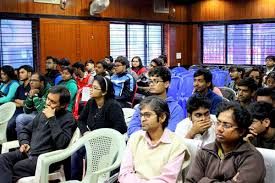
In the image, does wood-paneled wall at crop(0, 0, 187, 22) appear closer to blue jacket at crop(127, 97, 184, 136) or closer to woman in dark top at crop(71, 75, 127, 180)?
woman in dark top at crop(71, 75, 127, 180)

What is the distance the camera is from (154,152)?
2.40 metres

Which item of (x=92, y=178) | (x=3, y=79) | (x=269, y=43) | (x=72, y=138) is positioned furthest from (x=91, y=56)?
(x=92, y=178)

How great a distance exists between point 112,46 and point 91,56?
833 millimetres

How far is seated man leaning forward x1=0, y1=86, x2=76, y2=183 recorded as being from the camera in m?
3.17

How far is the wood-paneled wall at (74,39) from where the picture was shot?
25.9 ft

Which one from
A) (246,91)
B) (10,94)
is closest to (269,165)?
(246,91)

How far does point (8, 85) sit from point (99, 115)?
2600 millimetres

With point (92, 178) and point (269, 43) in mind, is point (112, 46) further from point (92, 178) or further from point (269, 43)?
point (92, 178)

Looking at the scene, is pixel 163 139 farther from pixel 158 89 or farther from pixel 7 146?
pixel 7 146

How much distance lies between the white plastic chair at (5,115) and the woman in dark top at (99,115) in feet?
4.32

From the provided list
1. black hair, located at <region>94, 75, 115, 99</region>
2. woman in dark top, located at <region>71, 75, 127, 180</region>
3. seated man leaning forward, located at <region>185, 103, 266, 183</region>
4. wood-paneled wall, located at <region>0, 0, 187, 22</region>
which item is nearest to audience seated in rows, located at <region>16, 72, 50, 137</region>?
woman in dark top, located at <region>71, 75, 127, 180</region>

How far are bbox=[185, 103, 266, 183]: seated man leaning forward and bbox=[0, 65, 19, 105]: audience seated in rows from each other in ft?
13.2

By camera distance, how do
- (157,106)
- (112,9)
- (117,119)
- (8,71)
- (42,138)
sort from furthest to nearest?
(112,9) < (8,71) < (117,119) < (42,138) < (157,106)

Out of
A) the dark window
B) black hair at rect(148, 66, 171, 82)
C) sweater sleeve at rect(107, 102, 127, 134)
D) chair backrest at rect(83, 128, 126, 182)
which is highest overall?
the dark window
